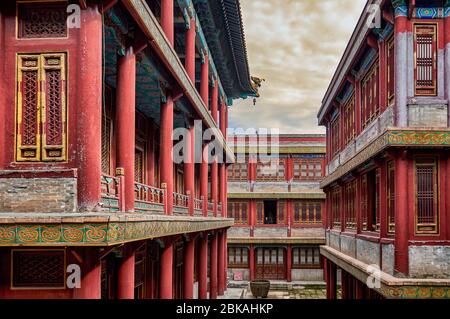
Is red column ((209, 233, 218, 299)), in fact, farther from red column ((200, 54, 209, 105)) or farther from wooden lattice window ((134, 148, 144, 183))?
wooden lattice window ((134, 148, 144, 183))

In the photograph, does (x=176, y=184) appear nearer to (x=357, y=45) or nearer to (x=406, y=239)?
(x=357, y=45)

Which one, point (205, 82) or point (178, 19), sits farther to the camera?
point (205, 82)

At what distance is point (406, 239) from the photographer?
44.4 feet

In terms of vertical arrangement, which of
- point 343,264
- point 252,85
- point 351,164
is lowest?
point 343,264

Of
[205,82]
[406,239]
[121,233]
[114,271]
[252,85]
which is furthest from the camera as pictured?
[252,85]

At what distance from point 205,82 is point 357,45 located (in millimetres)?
7157

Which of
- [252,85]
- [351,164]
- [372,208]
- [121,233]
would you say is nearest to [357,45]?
[351,164]

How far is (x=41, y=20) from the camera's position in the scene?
378 inches

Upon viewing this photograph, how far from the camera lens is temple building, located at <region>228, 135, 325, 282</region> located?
3972 centimetres

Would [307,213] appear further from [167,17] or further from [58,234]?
[58,234]

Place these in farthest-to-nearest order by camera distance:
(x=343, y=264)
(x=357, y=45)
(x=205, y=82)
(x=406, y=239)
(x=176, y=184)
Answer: (x=176, y=184) → (x=205, y=82) → (x=343, y=264) → (x=357, y=45) → (x=406, y=239)

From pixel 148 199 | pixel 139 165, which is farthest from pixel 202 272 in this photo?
pixel 148 199

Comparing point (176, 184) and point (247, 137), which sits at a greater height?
point (247, 137)

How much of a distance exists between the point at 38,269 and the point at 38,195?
46.2 inches
